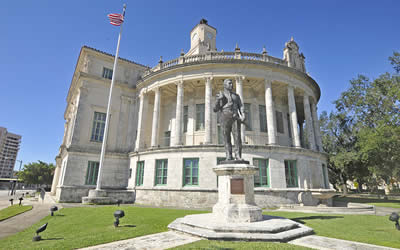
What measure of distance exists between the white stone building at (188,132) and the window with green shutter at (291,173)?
0.08m

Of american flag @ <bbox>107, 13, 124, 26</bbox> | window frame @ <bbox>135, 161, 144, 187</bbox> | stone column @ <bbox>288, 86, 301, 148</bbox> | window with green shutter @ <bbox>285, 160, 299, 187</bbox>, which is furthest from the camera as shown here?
window frame @ <bbox>135, 161, 144, 187</bbox>

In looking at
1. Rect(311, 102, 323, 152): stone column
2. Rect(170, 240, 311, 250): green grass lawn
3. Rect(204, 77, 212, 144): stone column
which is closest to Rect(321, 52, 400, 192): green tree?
Rect(311, 102, 323, 152): stone column

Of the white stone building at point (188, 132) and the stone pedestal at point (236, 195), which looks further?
the white stone building at point (188, 132)

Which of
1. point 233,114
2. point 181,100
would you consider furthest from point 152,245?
point 181,100

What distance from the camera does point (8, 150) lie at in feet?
498

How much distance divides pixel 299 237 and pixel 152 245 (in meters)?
4.41

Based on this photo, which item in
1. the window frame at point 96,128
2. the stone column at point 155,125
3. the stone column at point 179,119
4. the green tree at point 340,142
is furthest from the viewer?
the green tree at point 340,142

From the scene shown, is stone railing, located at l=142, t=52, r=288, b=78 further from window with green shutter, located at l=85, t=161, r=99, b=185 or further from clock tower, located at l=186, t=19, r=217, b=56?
window with green shutter, located at l=85, t=161, r=99, b=185

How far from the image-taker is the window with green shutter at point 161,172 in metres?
18.7

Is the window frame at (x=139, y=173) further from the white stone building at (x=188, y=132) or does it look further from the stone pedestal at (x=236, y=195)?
the stone pedestal at (x=236, y=195)

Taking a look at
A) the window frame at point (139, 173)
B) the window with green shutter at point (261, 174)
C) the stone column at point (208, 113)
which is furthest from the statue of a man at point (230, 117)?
the window frame at point (139, 173)

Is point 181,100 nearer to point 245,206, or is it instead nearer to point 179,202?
point 179,202

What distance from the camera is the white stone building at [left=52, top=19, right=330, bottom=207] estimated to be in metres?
17.6

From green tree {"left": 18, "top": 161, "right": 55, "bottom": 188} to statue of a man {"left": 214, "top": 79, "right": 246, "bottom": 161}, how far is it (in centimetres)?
6603
